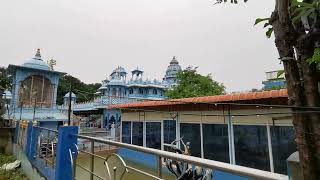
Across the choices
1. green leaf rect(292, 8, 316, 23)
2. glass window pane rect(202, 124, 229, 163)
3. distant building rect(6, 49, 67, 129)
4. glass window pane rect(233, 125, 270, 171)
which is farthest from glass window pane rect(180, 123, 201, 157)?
distant building rect(6, 49, 67, 129)

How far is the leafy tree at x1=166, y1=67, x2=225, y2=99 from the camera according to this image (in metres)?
18.3

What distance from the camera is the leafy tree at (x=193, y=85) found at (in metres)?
18.3

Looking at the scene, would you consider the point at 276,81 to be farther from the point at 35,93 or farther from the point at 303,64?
the point at 35,93

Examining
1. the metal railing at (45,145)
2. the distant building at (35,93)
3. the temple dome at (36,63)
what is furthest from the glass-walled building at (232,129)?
the temple dome at (36,63)

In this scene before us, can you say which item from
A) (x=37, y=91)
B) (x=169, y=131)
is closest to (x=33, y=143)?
(x=169, y=131)

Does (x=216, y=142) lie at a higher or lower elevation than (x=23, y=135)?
lower

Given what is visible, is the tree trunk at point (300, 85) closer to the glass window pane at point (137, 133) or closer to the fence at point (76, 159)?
the fence at point (76, 159)

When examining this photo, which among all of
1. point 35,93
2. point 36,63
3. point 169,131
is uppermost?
point 36,63

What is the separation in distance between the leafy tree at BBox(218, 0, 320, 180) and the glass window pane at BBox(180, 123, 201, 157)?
25.2 ft

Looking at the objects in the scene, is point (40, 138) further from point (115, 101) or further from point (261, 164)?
point (115, 101)

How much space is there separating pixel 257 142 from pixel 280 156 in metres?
0.76

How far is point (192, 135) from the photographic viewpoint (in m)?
9.05

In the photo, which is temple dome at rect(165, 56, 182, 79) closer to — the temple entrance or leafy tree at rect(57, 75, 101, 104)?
leafy tree at rect(57, 75, 101, 104)

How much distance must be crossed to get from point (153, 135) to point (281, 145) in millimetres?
5584
